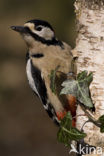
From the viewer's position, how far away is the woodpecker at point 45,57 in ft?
15.0

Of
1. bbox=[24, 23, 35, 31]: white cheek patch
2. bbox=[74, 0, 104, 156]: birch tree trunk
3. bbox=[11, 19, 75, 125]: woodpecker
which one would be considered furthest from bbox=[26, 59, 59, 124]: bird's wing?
bbox=[74, 0, 104, 156]: birch tree trunk

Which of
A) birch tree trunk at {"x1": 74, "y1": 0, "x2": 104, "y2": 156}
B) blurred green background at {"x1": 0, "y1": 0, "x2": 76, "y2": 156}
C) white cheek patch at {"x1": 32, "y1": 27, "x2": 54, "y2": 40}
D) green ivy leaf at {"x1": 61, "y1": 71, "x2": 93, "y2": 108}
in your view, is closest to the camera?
green ivy leaf at {"x1": 61, "y1": 71, "x2": 93, "y2": 108}

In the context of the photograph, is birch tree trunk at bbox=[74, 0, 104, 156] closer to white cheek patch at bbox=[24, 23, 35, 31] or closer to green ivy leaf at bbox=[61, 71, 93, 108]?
green ivy leaf at bbox=[61, 71, 93, 108]

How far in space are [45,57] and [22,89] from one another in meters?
6.18

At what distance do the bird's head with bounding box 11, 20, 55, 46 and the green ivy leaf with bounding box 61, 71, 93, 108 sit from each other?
1.26 metres

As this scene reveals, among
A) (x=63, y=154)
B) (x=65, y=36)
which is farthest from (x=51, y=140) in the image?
(x=65, y=36)

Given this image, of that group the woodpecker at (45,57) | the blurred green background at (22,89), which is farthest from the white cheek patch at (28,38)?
the blurred green background at (22,89)

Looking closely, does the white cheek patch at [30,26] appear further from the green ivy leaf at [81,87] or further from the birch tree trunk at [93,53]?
the green ivy leaf at [81,87]

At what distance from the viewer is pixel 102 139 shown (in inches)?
148

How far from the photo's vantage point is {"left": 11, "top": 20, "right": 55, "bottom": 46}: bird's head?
4680 millimetres

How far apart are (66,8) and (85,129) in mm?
5792

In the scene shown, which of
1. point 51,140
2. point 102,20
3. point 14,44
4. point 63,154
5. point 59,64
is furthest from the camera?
point 14,44

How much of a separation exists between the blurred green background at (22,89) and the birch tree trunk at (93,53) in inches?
214

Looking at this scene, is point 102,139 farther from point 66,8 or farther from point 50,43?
point 66,8
